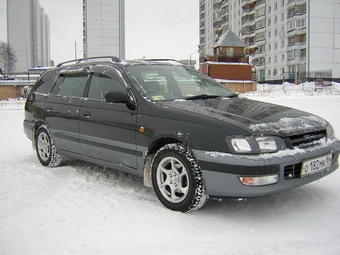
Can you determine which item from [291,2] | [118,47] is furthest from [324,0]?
[118,47]

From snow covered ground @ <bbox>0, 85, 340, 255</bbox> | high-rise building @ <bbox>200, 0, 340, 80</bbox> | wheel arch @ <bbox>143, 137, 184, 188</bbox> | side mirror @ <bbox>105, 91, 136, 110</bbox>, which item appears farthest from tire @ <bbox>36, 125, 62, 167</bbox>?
high-rise building @ <bbox>200, 0, 340, 80</bbox>

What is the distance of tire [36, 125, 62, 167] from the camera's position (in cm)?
555

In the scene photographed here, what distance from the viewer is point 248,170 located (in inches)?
126

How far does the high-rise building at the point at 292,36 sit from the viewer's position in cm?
5334

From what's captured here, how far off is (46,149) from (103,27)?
5496 cm

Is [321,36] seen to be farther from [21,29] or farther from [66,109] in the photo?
[21,29]

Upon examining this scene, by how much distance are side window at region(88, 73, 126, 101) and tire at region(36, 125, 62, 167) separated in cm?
125

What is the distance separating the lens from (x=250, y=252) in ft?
9.24

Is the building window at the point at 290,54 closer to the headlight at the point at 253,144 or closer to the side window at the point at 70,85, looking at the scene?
the side window at the point at 70,85

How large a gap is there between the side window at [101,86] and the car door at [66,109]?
0.20 meters

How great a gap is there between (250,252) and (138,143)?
1.74 meters

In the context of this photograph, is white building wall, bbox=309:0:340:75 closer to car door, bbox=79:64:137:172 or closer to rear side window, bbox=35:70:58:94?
rear side window, bbox=35:70:58:94

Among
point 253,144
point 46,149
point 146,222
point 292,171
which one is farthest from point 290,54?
point 146,222

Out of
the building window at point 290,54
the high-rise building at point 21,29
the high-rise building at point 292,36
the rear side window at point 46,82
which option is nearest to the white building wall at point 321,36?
the high-rise building at point 292,36
